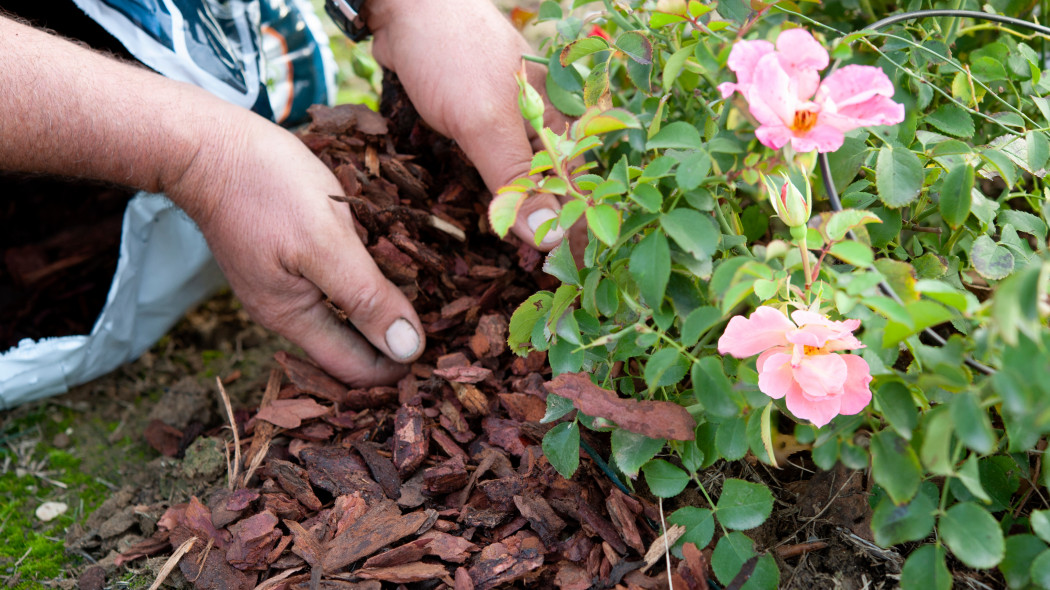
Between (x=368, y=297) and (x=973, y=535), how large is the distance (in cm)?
109

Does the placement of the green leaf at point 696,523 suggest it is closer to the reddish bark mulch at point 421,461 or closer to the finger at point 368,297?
the reddish bark mulch at point 421,461

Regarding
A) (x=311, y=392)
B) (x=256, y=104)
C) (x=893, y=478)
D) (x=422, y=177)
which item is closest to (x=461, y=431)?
(x=311, y=392)

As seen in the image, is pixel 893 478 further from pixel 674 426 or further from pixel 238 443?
pixel 238 443

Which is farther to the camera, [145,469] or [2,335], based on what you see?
[2,335]

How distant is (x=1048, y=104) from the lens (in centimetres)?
104

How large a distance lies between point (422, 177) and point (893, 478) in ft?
3.77

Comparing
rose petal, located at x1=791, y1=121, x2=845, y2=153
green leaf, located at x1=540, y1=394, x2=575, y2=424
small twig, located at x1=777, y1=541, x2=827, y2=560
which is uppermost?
rose petal, located at x1=791, y1=121, x2=845, y2=153

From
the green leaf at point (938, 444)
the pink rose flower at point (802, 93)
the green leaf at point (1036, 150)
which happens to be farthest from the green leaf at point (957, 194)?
the green leaf at point (938, 444)

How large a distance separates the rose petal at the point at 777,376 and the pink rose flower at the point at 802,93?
0.77ft

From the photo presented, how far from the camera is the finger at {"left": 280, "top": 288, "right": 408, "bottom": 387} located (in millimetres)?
1508

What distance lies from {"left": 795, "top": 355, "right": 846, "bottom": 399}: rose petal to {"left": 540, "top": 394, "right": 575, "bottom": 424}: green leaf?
14.1 inches

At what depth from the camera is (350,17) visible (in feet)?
5.68

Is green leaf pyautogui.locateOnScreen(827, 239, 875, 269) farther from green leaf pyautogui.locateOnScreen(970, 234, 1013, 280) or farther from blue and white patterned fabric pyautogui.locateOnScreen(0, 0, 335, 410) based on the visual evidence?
blue and white patterned fabric pyautogui.locateOnScreen(0, 0, 335, 410)

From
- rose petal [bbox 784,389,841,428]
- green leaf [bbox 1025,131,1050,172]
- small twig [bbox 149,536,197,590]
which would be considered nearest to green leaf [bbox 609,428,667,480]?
rose petal [bbox 784,389,841,428]
